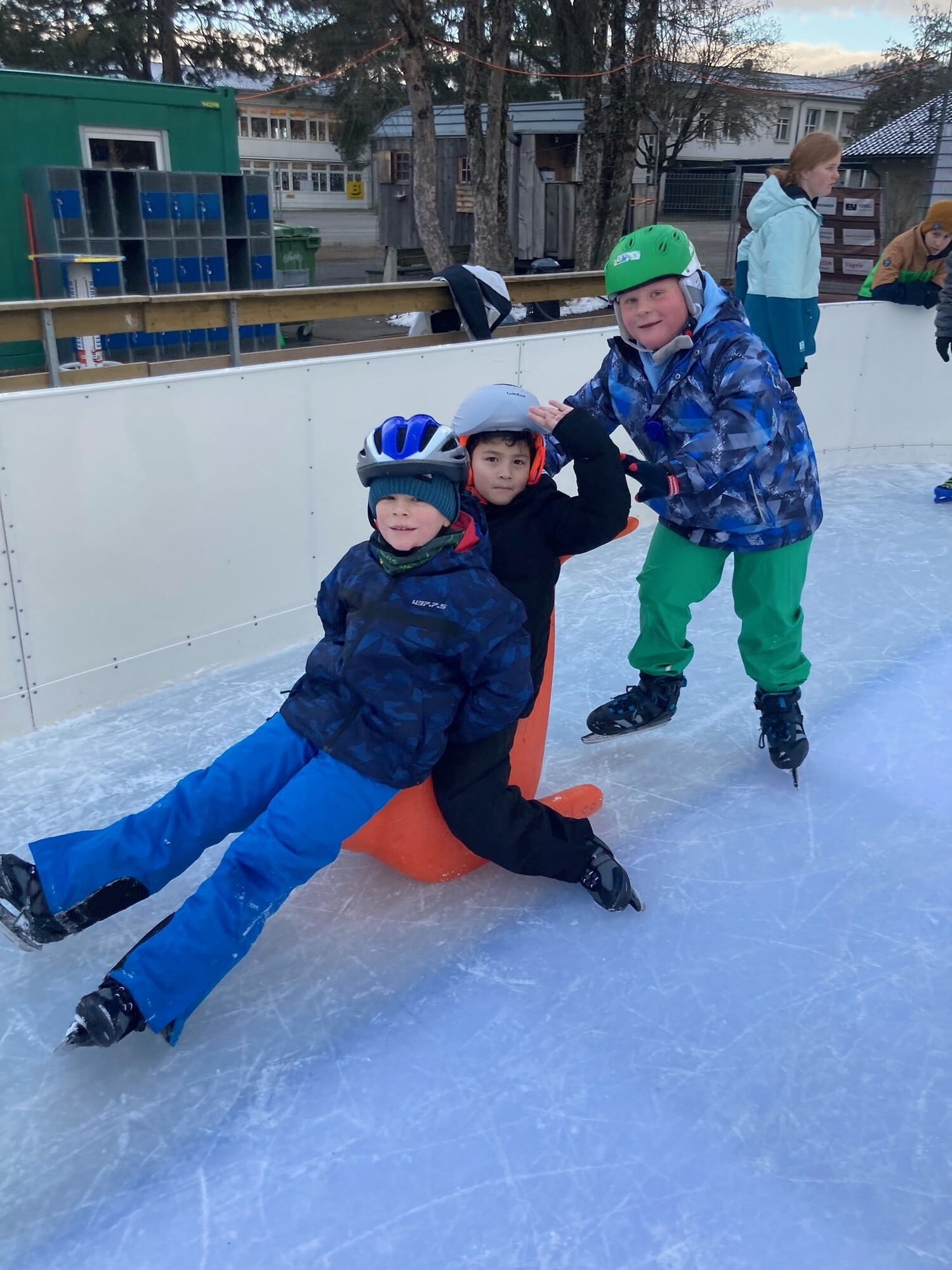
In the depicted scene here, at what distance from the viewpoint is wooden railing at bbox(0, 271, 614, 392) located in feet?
12.2

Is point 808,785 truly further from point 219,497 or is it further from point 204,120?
point 204,120

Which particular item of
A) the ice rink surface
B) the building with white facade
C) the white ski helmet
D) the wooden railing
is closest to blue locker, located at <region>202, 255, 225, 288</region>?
the wooden railing

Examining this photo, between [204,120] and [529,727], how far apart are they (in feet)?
29.6

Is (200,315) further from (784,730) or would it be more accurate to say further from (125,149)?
(125,149)

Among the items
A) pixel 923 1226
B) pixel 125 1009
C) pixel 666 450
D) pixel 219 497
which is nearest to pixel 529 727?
pixel 666 450

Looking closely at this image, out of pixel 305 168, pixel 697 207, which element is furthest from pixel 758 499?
pixel 305 168

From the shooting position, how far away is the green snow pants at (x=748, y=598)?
2.20m

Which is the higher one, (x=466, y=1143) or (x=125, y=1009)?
(x=125, y=1009)

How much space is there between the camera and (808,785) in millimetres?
2266

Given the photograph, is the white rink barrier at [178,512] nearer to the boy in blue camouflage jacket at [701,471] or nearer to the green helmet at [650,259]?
the boy in blue camouflage jacket at [701,471]

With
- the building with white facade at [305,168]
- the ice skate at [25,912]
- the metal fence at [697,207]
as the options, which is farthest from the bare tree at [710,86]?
the ice skate at [25,912]

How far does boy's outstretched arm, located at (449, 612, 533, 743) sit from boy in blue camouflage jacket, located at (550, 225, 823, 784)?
0.40 m

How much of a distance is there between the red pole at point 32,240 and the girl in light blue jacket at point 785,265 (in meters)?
6.18

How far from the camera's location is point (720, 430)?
1893mm
